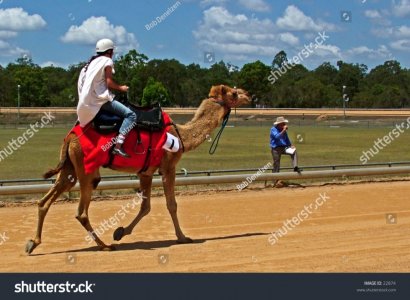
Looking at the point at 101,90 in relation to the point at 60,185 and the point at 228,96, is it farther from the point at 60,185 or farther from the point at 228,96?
the point at 228,96

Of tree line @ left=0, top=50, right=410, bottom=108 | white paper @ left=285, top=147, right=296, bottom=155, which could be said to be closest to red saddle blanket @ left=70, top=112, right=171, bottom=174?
white paper @ left=285, top=147, right=296, bottom=155

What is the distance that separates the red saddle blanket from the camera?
10742 mm

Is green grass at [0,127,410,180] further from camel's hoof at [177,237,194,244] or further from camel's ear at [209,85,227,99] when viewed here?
camel's hoof at [177,237,194,244]

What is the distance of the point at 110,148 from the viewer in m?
10.8

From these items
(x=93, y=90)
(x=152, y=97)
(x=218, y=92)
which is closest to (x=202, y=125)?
(x=218, y=92)

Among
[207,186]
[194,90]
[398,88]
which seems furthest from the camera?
[398,88]

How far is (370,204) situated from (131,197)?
218 inches

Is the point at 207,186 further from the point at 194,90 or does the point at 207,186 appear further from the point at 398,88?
the point at 398,88

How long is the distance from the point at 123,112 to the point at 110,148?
0.56m

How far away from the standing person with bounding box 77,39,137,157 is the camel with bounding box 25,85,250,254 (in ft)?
1.55

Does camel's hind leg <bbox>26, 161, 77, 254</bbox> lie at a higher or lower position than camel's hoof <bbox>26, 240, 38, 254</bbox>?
higher

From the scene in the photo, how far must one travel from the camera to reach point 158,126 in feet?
37.5

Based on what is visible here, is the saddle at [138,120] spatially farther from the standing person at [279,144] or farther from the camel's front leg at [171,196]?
the standing person at [279,144]
